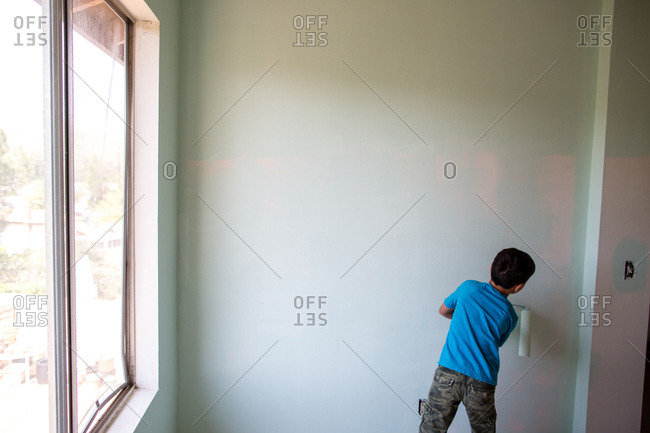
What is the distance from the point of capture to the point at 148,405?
66.3 inches

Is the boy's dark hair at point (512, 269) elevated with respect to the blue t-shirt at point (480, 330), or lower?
elevated

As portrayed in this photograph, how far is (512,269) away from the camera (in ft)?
5.28

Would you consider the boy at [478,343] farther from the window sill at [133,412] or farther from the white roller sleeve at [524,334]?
the window sill at [133,412]

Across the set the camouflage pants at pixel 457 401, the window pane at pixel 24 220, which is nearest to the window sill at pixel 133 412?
the window pane at pixel 24 220

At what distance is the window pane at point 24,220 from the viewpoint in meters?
0.96

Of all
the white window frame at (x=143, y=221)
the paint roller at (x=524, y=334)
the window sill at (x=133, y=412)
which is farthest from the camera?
the paint roller at (x=524, y=334)

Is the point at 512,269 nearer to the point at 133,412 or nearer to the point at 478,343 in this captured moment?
the point at 478,343

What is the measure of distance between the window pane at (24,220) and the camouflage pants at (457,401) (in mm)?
1551

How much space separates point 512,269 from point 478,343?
37 cm

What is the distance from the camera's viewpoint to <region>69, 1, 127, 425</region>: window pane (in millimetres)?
1321

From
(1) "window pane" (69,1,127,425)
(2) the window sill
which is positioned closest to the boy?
(2) the window sill

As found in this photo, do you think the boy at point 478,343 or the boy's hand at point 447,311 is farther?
the boy's hand at point 447,311

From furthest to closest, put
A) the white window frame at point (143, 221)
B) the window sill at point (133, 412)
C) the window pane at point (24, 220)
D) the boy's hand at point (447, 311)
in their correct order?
the boy's hand at point (447, 311) < the white window frame at point (143, 221) < the window sill at point (133, 412) < the window pane at point (24, 220)

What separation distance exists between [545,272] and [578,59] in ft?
4.06
